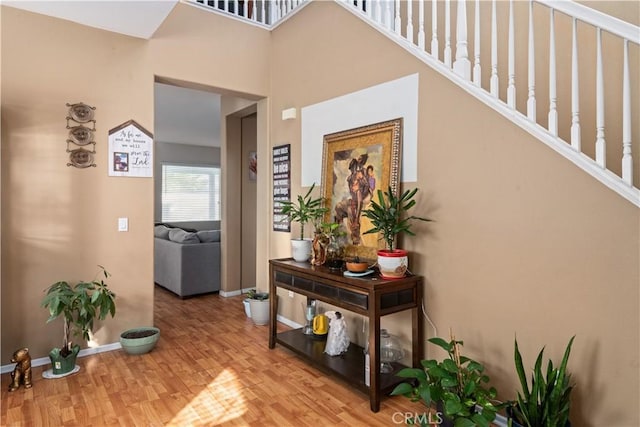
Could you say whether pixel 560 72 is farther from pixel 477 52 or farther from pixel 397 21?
pixel 397 21

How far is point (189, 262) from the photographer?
486 centimetres

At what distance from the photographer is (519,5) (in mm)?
2502

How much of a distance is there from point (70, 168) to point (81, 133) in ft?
0.99

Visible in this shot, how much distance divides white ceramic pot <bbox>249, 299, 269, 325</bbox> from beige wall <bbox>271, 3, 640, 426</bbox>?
5.13ft

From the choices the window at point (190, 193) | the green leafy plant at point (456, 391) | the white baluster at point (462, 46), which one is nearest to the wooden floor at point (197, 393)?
the green leafy plant at point (456, 391)

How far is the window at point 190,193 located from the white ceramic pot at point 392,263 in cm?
725

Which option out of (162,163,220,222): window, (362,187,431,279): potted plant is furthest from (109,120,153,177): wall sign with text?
(162,163,220,222): window

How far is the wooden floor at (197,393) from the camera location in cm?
223

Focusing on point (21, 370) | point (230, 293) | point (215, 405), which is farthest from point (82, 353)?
point (230, 293)

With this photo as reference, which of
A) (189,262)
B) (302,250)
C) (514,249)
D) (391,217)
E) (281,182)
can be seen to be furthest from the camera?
(189,262)

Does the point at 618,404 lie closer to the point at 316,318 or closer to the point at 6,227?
the point at 316,318

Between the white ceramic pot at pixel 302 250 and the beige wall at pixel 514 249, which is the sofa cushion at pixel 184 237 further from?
the beige wall at pixel 514 249

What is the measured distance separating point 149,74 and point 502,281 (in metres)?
3.31

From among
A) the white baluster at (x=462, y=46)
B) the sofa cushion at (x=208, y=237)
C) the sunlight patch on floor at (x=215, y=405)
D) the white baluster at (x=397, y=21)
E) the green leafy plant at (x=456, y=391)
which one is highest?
the white baluster at (x=397, y=21)
